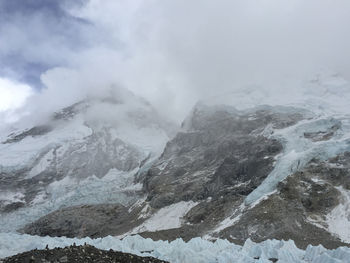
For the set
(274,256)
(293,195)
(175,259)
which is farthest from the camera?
(293,195)

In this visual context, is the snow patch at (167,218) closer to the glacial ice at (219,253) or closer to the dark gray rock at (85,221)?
the dark gray rock at (85,221)

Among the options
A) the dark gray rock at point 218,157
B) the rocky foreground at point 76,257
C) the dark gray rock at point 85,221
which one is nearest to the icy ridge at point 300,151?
the dark gray rock at point 218,157

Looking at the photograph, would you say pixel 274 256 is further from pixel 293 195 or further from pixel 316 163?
pixel 316 163

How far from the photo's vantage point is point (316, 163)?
102000 millimetres

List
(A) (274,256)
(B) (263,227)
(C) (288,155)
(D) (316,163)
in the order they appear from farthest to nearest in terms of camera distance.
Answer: (C) (288,155), (D) (316,163), (B) (263,227), (A) (274,256)

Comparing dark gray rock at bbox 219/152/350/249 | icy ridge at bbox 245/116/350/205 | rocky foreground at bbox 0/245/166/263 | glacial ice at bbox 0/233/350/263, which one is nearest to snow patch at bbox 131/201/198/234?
icy ridge at bbox 245/116/350/205

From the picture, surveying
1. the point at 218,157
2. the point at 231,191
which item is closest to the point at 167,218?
the point at 231,191

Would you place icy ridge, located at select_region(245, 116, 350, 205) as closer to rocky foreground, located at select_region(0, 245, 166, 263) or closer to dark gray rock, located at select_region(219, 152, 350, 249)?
dark gray rock, located at select_region(219, 152, 350, 249)

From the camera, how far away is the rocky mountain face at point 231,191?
81.8m

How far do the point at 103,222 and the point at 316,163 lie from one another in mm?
72911

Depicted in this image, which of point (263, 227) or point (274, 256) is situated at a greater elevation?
point (263, 227)

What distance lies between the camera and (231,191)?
371 ft

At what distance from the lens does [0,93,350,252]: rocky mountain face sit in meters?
81.8

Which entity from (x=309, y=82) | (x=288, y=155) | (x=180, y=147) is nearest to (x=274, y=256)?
(x=288, y=155)
